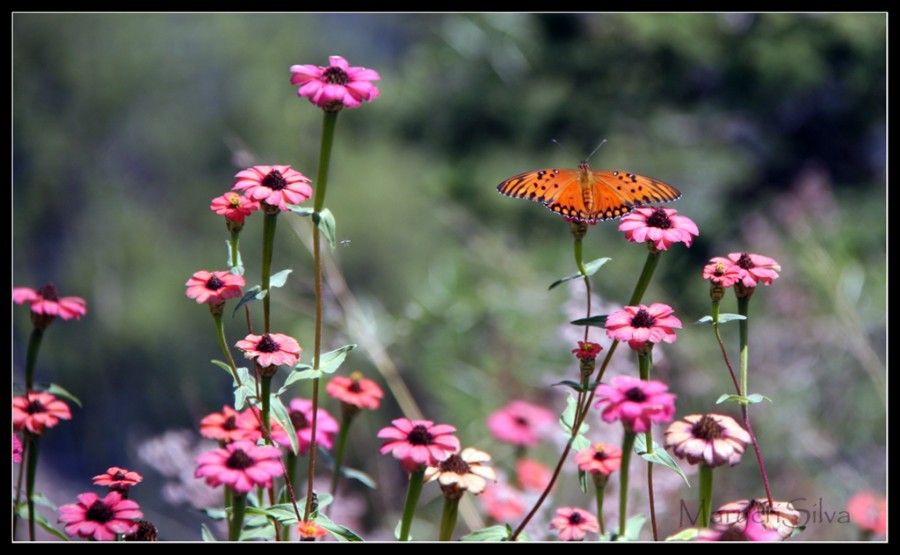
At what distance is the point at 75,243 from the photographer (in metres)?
9.09

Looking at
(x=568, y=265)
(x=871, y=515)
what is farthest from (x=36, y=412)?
(x=568, y=265)

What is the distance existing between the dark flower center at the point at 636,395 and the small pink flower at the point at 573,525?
0.28m

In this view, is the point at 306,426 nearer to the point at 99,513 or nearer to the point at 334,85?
the point at 99,513

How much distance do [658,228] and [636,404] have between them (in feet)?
0.89

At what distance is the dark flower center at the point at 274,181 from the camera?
1073 mm

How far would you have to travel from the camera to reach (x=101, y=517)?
104 cm

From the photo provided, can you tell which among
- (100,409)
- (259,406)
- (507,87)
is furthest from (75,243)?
(259,406)

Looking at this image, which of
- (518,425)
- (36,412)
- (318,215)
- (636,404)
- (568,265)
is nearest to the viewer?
(636,404)

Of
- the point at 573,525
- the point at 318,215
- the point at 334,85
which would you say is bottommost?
the point at 573,525

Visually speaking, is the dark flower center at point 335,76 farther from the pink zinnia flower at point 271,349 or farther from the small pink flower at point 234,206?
the pink zinnia flower at point 271,349

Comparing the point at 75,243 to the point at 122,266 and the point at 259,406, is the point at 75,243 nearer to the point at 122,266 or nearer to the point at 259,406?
the point at 122,266

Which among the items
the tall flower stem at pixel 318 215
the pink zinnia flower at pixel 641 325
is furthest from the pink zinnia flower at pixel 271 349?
the pink zinnia flower at pixel 641 325

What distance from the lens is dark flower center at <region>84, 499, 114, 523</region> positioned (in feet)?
3.42

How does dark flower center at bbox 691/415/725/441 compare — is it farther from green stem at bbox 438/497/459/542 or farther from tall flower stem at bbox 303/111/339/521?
tall flower stem at bbox 303/111/339/521
